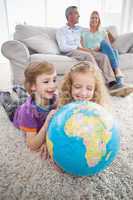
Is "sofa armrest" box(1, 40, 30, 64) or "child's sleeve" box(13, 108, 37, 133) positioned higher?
"sofa armrest" box(1, 40, 30, 64)

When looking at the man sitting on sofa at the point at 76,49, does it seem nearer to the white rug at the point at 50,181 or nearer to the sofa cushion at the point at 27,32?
the sofa cushion at the point at 27,32

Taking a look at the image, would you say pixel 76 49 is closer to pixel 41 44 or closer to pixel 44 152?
pixel 41 44

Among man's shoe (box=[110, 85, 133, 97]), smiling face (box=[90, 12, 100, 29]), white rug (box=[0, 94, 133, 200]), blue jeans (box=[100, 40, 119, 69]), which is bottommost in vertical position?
man's shoe (box=[110, 85, 133, 97])

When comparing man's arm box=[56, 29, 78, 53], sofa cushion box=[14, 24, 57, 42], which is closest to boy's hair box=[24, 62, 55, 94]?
man's arm box=[56, 29, 78, 53]

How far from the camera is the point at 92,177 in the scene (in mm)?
1166

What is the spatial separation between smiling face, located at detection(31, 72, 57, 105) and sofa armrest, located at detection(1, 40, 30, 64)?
1394mm

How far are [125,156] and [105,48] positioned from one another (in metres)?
1.69

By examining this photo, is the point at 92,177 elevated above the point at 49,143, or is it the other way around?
the point at 49,143

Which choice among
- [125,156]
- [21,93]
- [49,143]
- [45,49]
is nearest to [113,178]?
[125,156]

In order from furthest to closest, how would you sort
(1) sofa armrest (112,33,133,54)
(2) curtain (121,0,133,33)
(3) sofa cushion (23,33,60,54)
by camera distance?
(2) curtain (121,0,133,33) < (1) sofa armrest (112,33,133,54) < (3) sofa cushion (23,33,60,54)

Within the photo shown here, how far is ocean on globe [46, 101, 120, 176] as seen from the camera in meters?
0.93

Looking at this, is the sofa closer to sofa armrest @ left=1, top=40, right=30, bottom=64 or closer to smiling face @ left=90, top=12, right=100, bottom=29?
sofa armrest @ left=1, top=40, right=30, bottom=64

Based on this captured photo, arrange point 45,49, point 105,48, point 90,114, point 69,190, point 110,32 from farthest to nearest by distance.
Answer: point 110,32, point 45,49, point 105,48, point 69,190, point 90,114

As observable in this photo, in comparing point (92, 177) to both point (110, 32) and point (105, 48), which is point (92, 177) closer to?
point (105, 48)
